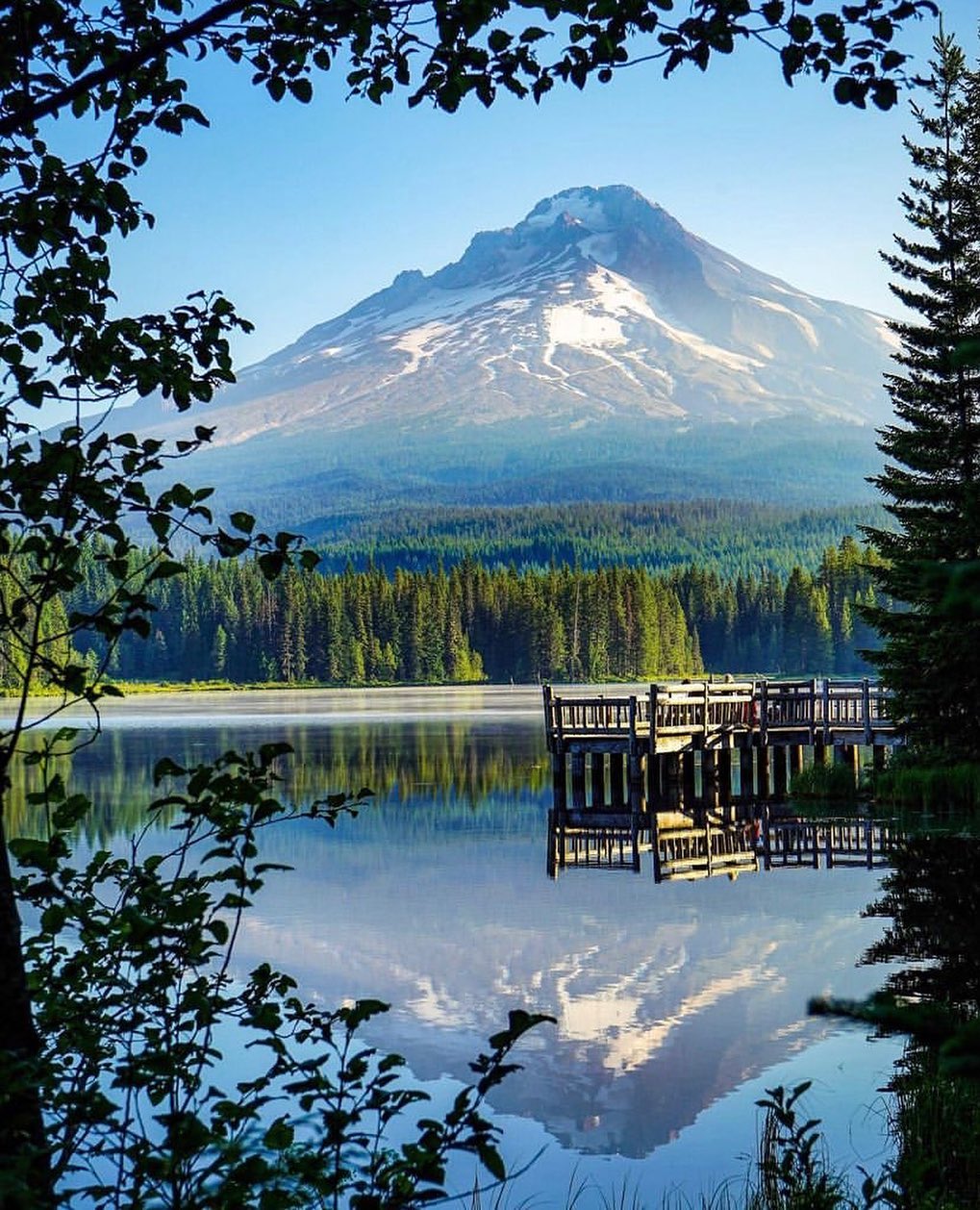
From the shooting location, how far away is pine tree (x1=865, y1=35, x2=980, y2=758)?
25.5 meters

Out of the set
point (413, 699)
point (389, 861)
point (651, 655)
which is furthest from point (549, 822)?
point (651, 655)

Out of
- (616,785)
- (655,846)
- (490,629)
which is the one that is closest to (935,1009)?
(655,846)

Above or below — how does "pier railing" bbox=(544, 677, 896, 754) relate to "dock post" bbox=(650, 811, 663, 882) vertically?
above

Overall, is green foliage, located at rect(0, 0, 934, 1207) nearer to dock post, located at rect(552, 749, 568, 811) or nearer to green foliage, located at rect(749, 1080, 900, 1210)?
green foliage, located at rect(749, 1080, 900, 1210)

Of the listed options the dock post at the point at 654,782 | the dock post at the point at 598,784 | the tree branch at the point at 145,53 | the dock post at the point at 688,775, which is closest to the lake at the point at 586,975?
the dock post at the point at 598,784

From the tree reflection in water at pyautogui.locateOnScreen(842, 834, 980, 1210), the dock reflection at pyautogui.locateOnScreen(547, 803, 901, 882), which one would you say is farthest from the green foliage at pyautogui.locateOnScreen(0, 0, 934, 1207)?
the dock reflection at pyautogui.locateOnScreen(547, 803, 901, 882)

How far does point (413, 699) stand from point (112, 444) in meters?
100

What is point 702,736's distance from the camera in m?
35.6

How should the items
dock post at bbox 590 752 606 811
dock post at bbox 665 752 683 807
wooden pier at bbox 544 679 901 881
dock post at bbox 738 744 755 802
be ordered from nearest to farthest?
1. wooden pier at bbox 544 679 901 881
2. dock post at bbox 665 752 683 807
3. dock post at bbox 590 752 606 811
4. dock post at bbox 738 744 755 802

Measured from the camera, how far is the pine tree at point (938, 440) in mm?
25484

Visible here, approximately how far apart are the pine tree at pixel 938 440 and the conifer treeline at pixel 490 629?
104m

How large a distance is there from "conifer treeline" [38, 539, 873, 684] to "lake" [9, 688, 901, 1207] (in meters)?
104

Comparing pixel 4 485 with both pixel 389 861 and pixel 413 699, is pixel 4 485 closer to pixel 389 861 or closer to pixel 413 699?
pixel 389 861

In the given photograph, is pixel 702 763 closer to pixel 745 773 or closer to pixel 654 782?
pixel 654 782
